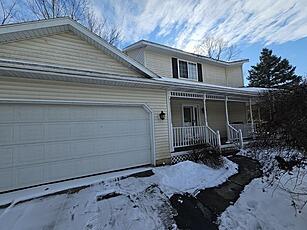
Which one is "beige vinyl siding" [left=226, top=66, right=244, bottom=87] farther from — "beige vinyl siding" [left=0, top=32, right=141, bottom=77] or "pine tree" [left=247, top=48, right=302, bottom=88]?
"pine tree" [left=247, top=48, right=302, bottom=88]

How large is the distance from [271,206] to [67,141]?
5998mm

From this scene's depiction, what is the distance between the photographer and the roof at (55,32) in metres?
6.12

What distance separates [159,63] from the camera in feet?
42.0

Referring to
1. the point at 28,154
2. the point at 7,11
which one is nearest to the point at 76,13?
the point at 7,11

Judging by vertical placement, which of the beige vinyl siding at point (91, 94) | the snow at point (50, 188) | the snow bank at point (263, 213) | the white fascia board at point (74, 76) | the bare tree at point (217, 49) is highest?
the bare tree at point (217, 49)

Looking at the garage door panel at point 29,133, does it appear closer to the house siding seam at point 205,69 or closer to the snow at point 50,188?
the snow at point 50,188

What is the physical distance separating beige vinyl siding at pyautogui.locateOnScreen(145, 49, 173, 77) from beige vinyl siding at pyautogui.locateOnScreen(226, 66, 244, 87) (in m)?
6.12

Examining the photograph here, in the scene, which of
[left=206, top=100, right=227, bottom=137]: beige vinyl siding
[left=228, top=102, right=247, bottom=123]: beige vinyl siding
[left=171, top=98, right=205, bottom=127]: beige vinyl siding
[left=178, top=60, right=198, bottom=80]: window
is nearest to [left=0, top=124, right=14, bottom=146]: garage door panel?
[left=171, top=98, right=205, bottom=127]: beige vinyl siding

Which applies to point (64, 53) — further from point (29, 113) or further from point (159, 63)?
point (159, 63)

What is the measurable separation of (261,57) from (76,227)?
1448 inches

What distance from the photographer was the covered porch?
31.6 feet

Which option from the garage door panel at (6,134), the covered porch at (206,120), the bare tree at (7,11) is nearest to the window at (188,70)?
the covered porch at (206,120)

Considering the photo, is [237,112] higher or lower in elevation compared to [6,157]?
higher

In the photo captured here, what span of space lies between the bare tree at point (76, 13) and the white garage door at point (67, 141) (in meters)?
14.5
